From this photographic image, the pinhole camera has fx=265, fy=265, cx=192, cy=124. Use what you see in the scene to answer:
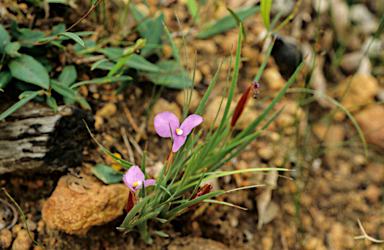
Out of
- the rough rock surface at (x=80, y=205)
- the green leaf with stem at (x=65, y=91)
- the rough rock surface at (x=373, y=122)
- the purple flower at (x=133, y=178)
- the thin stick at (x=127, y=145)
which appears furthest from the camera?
the rough rock surface at (x=373, y=122)

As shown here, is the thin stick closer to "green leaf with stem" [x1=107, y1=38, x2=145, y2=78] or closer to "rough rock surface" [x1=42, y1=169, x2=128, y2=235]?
"rough rock surface" [x1=42, y1=169, x2=128, y2=235]

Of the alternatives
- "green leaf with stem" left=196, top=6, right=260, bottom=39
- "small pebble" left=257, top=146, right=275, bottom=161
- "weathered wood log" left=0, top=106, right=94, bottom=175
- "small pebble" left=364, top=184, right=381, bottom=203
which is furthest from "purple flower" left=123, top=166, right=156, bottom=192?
"small pebble" left=364, top=184, right=381, bottom=203

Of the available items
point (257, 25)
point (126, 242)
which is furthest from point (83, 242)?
A: point (257, 25)

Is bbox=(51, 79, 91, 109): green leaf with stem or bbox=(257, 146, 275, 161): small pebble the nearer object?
bbox=(51, 79, 91, 109): green leaf with stem

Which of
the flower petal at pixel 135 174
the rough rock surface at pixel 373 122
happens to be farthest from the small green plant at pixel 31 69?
the rough rock surface at pixel 373 122

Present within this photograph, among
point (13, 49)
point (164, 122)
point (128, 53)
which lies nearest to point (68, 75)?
point (13, 49)

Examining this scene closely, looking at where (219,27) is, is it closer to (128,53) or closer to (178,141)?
(128,53)

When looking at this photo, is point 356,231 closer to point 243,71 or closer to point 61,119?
point 243,71

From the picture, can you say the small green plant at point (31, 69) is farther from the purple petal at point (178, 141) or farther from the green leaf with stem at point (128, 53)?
the purple petal at point (178, 141)
